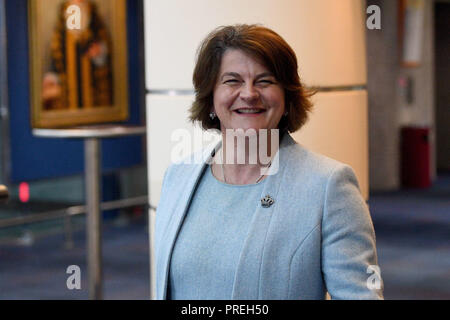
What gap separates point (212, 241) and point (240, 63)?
0.42m

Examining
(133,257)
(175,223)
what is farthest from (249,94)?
(133,257)

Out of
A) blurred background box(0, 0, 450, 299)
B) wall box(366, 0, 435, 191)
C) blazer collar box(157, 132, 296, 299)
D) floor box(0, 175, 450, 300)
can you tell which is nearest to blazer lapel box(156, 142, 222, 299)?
blazer collar box(157, 132, 296, 299)


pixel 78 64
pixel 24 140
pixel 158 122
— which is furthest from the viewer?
pixel 78 64

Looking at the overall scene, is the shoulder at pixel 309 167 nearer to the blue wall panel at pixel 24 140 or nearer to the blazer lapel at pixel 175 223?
the blazer lapel at pixel 175 223

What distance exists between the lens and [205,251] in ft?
6.28

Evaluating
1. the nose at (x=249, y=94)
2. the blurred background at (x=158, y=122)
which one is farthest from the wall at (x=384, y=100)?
the nose at (x=249, y=94)

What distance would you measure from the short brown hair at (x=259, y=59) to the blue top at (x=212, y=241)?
0.20 metres

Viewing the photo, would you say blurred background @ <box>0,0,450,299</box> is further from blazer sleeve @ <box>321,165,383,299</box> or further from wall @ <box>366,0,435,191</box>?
blazer sleeve @ <box>321,165,383,299</box>

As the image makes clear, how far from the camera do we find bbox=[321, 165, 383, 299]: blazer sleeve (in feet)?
5.80

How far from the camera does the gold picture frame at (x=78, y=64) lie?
24.6ft

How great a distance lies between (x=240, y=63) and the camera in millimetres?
1918

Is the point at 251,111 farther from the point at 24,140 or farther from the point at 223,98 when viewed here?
the point at 24,140

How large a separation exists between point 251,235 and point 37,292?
14.2ft

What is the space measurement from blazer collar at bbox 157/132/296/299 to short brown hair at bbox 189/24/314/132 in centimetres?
8
